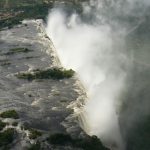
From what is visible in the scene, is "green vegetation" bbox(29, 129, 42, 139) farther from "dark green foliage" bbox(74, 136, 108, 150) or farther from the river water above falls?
"dark green foliage" bbox(74, 136, 108, 150)

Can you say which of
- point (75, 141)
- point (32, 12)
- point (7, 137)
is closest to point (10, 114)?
point (7, 137)

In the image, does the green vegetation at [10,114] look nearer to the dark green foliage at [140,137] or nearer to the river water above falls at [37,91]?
the river water above falls at [37,91]

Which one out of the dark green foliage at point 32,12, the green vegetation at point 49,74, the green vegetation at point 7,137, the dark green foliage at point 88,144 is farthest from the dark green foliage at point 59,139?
the dark green foliage at point 32,12

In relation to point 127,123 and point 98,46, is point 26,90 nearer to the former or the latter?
point 127,123

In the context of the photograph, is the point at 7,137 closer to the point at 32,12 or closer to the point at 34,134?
the point at 34,134

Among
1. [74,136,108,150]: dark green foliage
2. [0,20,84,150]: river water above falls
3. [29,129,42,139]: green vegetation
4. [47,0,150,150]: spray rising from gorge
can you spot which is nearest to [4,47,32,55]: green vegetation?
[0,20,84,150]: river water above falls

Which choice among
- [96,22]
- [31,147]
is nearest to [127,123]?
[31,147]
